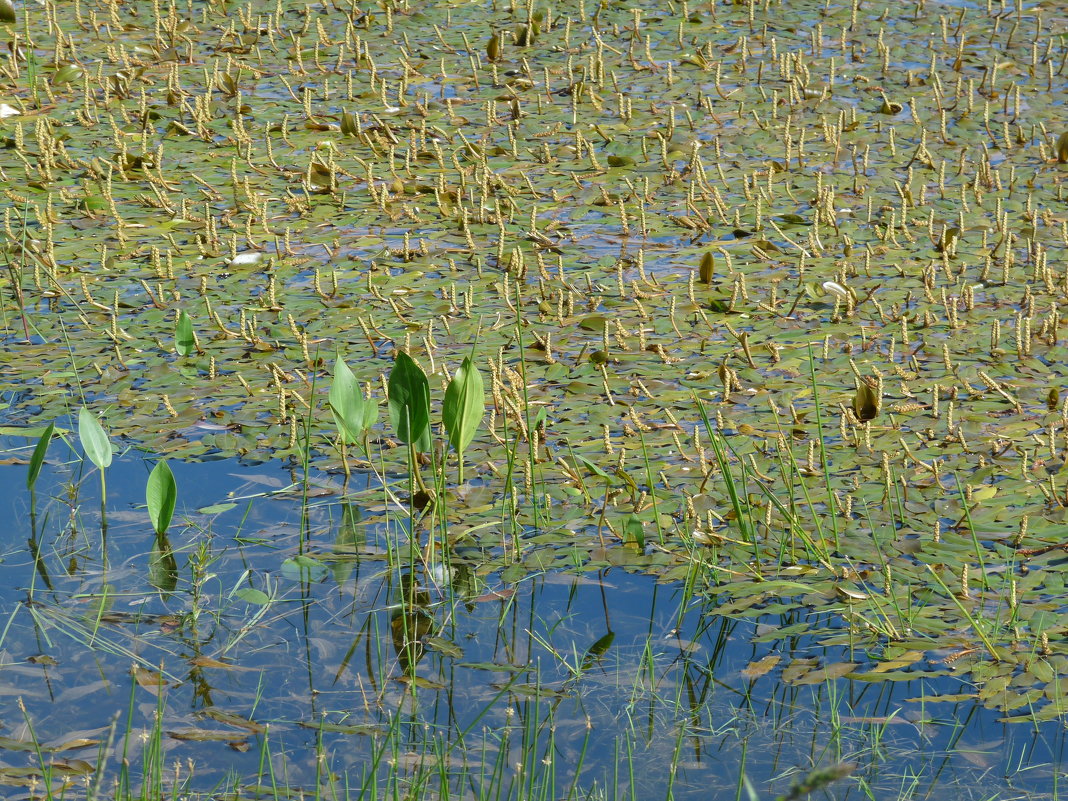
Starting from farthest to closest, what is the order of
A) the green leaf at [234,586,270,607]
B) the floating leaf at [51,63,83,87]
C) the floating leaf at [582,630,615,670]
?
the floating leaf at [51,63,83,87], the green leaf at [234,586,270,607], the floating leaf at [582,630,615,670]

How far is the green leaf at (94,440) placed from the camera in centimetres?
266

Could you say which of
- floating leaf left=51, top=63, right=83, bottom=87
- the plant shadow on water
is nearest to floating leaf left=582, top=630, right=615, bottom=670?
the plant shadow on water

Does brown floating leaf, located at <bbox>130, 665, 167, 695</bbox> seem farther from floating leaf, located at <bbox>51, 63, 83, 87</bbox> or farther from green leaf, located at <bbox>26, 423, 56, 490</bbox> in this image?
floating leaf, located at <bbox>51, 63, 83, 87</bbox>

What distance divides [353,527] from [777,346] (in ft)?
4.40

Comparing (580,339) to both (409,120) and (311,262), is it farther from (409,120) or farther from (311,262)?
(409,120)

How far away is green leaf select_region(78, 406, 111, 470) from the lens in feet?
8.74

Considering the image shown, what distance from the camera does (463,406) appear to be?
Result: 272cm

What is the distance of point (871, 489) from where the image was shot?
9.09ft

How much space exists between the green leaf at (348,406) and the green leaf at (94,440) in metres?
0.49

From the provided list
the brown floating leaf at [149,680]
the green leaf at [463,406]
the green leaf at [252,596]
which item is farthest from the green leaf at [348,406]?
the brown floating leaf at [149,680]

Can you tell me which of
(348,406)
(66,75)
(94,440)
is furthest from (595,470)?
(66,75)

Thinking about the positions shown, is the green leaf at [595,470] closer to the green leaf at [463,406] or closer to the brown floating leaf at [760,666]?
the green leaf at [463,406]

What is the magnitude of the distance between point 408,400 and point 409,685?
0.65 meters

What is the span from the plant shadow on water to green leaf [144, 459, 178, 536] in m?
0.07
